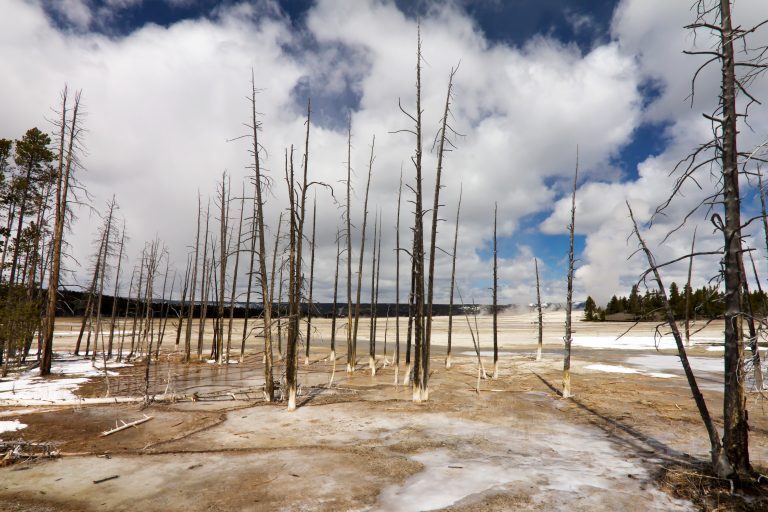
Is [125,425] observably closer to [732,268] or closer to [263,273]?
[263,273]

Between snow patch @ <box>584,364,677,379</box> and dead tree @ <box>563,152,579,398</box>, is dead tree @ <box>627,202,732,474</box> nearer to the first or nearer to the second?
dead tree @ <box>563,152,579,398</box>

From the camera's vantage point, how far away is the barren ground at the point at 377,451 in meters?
7.29

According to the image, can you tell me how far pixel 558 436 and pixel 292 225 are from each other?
35.8 feet

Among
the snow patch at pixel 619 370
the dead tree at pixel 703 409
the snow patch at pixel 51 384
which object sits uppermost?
the dead tree at pixel 703 409

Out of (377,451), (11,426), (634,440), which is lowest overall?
(11,426)

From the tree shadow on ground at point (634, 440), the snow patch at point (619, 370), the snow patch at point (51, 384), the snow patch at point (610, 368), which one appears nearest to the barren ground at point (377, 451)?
the tree shadow on ground at point (634, 440)

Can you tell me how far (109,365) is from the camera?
27.8 m

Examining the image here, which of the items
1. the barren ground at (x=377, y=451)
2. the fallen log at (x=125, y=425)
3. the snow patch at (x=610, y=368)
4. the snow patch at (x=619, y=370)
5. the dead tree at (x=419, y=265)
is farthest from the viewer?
the snow patch at (x=610, y=368)

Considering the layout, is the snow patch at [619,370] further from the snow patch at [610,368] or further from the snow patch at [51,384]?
the snow patch at [51,384]

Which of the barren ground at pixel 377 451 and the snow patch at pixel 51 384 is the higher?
the barren ground at pixel 377 451

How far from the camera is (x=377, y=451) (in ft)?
33.2

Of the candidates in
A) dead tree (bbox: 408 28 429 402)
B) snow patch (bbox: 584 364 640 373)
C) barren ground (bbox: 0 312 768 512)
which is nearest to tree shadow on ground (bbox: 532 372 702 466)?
barren ground (bbox: 0 312 768 512)

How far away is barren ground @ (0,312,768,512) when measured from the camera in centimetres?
729

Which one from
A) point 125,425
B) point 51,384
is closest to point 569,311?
point 125,425
